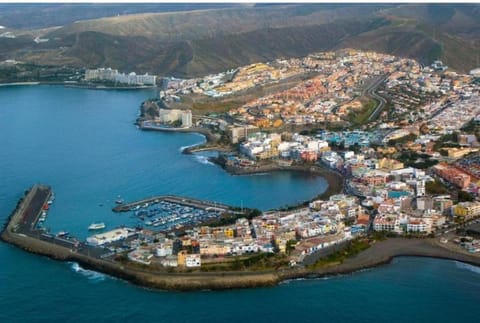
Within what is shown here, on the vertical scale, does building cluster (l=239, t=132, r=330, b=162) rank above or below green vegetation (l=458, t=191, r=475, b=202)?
above

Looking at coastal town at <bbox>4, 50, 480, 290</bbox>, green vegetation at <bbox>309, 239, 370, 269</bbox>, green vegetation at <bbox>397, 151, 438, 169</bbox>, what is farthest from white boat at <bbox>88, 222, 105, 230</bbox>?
green vegetation at <bbox>397, 151, 438, 169</bbox>

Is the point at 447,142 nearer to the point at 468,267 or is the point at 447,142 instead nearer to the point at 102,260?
the point at 468,267

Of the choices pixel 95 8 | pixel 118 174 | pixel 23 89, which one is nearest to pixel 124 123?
pixel 118 174

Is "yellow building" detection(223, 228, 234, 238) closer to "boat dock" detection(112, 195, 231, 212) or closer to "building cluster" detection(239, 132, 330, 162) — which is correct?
"boat dock" detection(112, 195, 231, 212)

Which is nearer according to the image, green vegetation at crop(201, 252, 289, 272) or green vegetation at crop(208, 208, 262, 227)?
green vegetation at crop(201, 252, 289, 272)

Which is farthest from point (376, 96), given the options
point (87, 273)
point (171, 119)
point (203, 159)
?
point (87, 273)

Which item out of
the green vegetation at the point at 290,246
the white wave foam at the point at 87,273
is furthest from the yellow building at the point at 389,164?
the white wave foam at the point at 87,273
